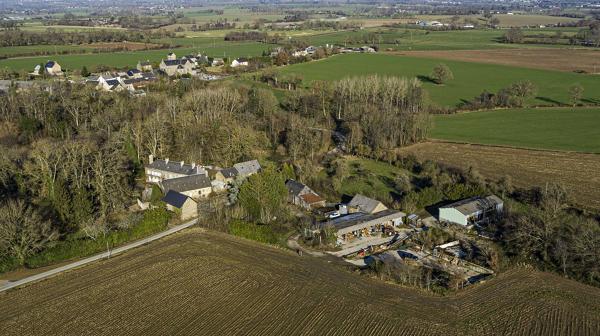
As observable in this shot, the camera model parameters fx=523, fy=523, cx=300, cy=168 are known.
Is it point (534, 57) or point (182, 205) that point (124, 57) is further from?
point (534, 57)

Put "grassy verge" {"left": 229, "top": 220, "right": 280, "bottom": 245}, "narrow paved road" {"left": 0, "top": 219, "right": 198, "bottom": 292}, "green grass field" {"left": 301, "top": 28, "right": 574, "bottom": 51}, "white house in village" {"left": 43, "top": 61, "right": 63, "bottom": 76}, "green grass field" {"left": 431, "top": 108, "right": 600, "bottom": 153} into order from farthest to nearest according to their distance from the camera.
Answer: "green grass field" {"left": 301, "top": 28, "right": 574, "bottom": 51} < "white house in village" {"left": 43, "top": 61, "right": 63, "bottom": 76} < "green grass field" {"left": 431, "top": 108, "right": 600, "bottom": 153} < "grassy verge" {"left": 229, "top": 220, "right": 280, "bottom": 245} < "narrow paved road" {"left": 0, "top": 219, "right": 198, "bottom": 292}

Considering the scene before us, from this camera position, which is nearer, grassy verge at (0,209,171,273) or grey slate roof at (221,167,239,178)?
grassy verge at (0,209,171,273)

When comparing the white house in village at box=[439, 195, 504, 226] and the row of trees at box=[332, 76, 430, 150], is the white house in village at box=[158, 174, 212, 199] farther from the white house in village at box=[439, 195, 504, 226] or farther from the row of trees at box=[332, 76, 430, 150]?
the white house in village at box=[439, 195, 504, 226]

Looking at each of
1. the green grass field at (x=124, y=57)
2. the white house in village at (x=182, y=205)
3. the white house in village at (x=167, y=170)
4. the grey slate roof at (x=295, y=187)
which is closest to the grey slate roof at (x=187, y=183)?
the white house in village at (x=167, y=170)

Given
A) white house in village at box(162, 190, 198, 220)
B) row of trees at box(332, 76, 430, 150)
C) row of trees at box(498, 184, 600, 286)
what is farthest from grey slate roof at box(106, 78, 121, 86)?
row of trees at box(498, 184, 600, 286)

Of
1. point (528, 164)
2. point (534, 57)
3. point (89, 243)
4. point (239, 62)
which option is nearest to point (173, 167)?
point (89, 243)

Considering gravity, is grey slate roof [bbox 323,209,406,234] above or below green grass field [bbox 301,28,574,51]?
below

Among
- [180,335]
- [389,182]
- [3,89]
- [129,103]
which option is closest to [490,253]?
[389,182]
